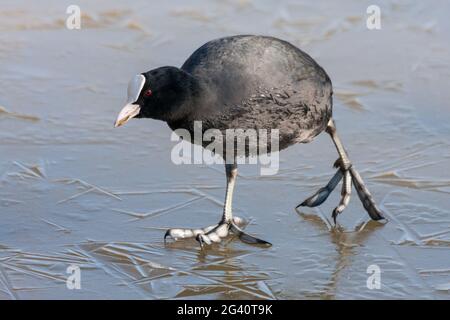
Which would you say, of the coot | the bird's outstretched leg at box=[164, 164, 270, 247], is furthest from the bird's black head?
the bird's outstretched leg at box=[164, 164, 270, 247]

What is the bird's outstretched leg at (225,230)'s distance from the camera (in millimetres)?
5719

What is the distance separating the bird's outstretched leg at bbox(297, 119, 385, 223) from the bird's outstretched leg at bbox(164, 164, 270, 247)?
510mm

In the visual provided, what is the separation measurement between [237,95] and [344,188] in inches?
43.0

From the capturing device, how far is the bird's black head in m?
5.31

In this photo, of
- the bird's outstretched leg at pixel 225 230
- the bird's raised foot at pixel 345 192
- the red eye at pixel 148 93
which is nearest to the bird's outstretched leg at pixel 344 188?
the bird's raised foot at pixel 345 192

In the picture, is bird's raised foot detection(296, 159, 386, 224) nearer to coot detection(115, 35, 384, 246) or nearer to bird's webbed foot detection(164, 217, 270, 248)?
coot detection(115, 35, 384, 246)

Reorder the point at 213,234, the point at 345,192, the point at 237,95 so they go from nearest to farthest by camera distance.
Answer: the point at 237,95, the point at 213,234, the point at 345,192

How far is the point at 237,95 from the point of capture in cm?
550

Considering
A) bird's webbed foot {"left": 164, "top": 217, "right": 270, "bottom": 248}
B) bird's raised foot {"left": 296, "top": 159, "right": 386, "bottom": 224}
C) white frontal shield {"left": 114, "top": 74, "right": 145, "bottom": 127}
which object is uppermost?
white frontal shield {"left": 114, "top": 74, "right": 145, "bottom": 127}

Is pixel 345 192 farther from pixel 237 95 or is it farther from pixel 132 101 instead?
pixel 132 101

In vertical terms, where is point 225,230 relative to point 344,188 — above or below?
below

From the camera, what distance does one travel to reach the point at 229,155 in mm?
5672

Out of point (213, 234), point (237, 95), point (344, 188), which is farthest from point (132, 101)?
point (344, 188)

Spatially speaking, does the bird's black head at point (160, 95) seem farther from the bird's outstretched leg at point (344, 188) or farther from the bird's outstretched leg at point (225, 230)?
the bird's outstretched leg at point (344, 188)
